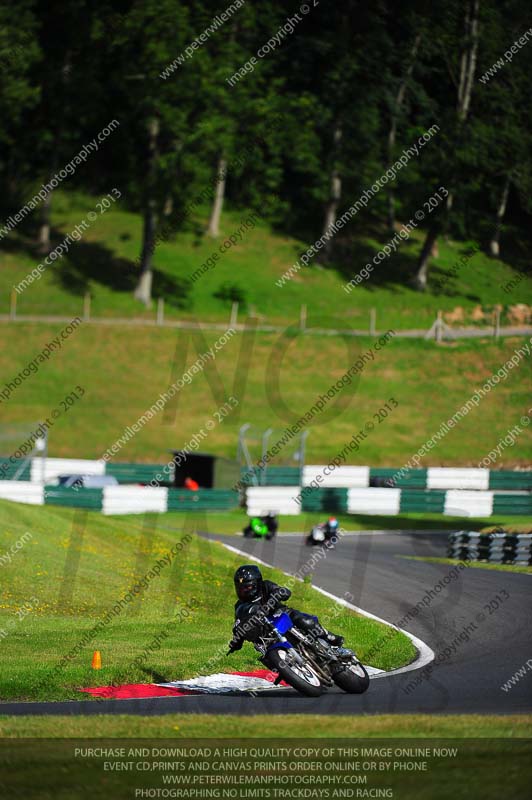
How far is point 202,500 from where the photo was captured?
108 ft

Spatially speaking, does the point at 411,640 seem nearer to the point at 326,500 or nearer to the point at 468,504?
the point at 326,500

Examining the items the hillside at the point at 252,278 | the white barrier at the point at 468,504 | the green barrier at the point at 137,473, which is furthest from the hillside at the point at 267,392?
the white barrier at the point at 468,504

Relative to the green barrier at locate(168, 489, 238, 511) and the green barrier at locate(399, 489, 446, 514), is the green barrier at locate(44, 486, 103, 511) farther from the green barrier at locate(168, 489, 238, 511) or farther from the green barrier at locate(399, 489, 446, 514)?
the green barrier at locate(399, 489, 446, 514)

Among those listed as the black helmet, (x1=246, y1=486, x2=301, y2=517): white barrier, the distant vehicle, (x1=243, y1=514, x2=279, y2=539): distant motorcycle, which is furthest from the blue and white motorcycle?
(x1=246, y1=486, x2=301, y2=517): white barrier

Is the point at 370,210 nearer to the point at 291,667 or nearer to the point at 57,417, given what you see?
the point at 57,417

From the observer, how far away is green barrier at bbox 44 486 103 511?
98.5 feet

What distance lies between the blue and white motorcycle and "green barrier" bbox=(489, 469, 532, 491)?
1049 inches

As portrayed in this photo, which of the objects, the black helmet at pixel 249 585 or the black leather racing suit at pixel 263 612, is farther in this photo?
the black helmet at pixel 249 585

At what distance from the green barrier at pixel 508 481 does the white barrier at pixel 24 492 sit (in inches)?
625

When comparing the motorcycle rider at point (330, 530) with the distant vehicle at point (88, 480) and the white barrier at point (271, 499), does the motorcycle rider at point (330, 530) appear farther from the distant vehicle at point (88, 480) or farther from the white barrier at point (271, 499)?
the distant vehicle at point (88, 480)

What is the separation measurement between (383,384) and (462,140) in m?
16.0

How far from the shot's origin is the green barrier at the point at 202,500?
105 feet

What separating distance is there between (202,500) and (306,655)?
22.4 m

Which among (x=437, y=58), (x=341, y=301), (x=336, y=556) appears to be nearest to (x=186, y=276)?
(x=341, y=301)
